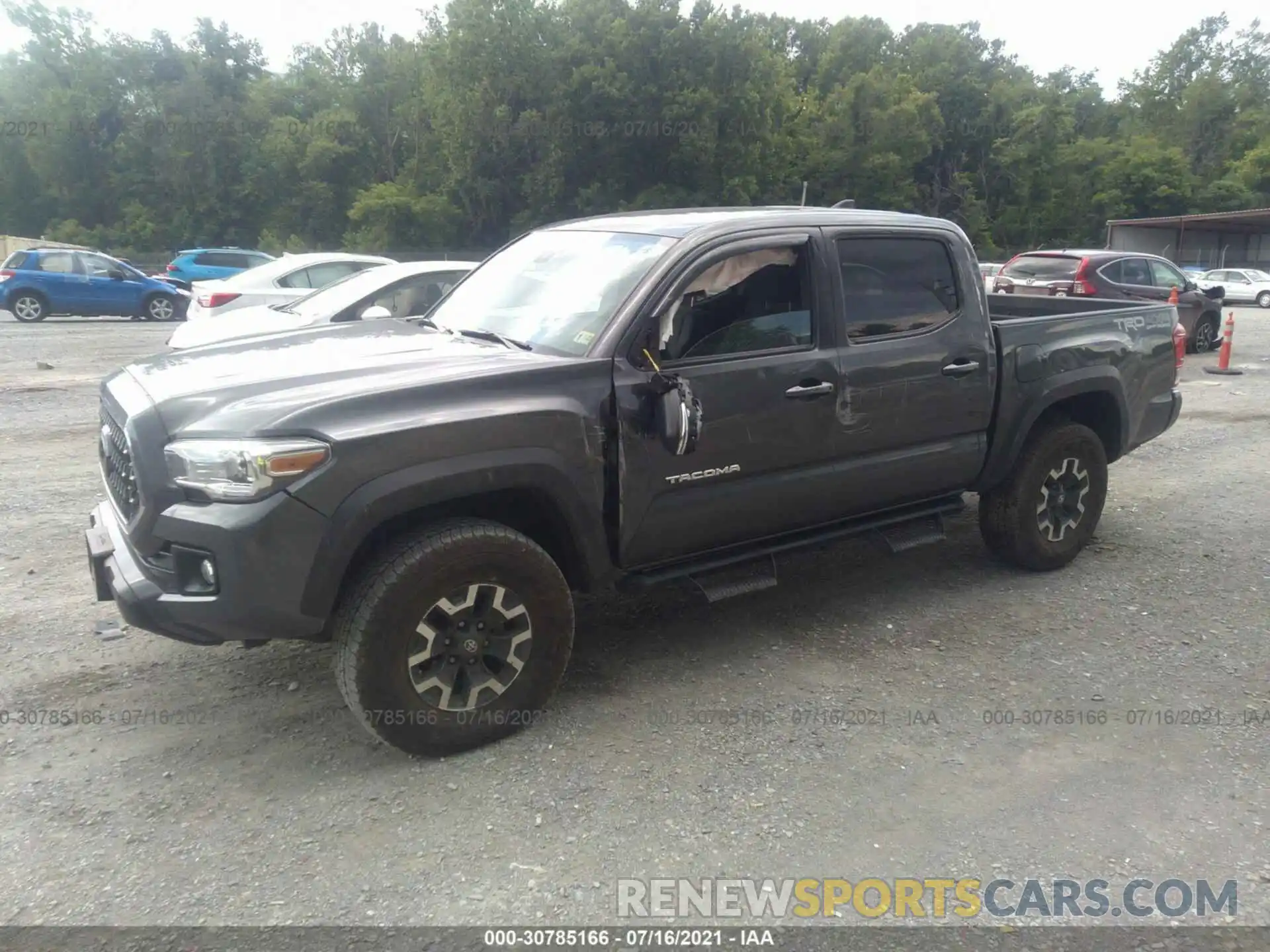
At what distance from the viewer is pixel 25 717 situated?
3752 millimetres

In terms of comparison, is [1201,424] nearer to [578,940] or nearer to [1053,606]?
[1053,606]

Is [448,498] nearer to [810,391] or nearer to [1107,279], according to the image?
[810,391]

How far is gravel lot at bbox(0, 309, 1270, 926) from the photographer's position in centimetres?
294

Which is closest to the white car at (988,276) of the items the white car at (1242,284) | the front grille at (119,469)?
the front grille at (119,469)

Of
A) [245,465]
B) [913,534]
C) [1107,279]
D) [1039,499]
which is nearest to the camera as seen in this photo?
[245,465]

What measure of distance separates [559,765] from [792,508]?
153 cm

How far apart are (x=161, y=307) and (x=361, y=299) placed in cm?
1435

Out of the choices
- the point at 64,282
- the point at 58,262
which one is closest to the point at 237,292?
the point at 64,282

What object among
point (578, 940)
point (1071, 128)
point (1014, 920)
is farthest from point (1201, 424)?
point (1071, 128)

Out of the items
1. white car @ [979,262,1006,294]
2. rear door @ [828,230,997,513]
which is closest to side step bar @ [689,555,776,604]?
rear door @ [828,230,997,513]

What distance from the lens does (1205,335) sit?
1622 centimetres

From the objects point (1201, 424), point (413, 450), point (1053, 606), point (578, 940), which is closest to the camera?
point (578, 940)

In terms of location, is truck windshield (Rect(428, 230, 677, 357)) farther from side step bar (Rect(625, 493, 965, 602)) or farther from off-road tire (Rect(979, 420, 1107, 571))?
off-road tire (Rect(979, 420, 1107, 571))

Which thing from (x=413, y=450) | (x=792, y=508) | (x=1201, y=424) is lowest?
(x=1201, y=424)
